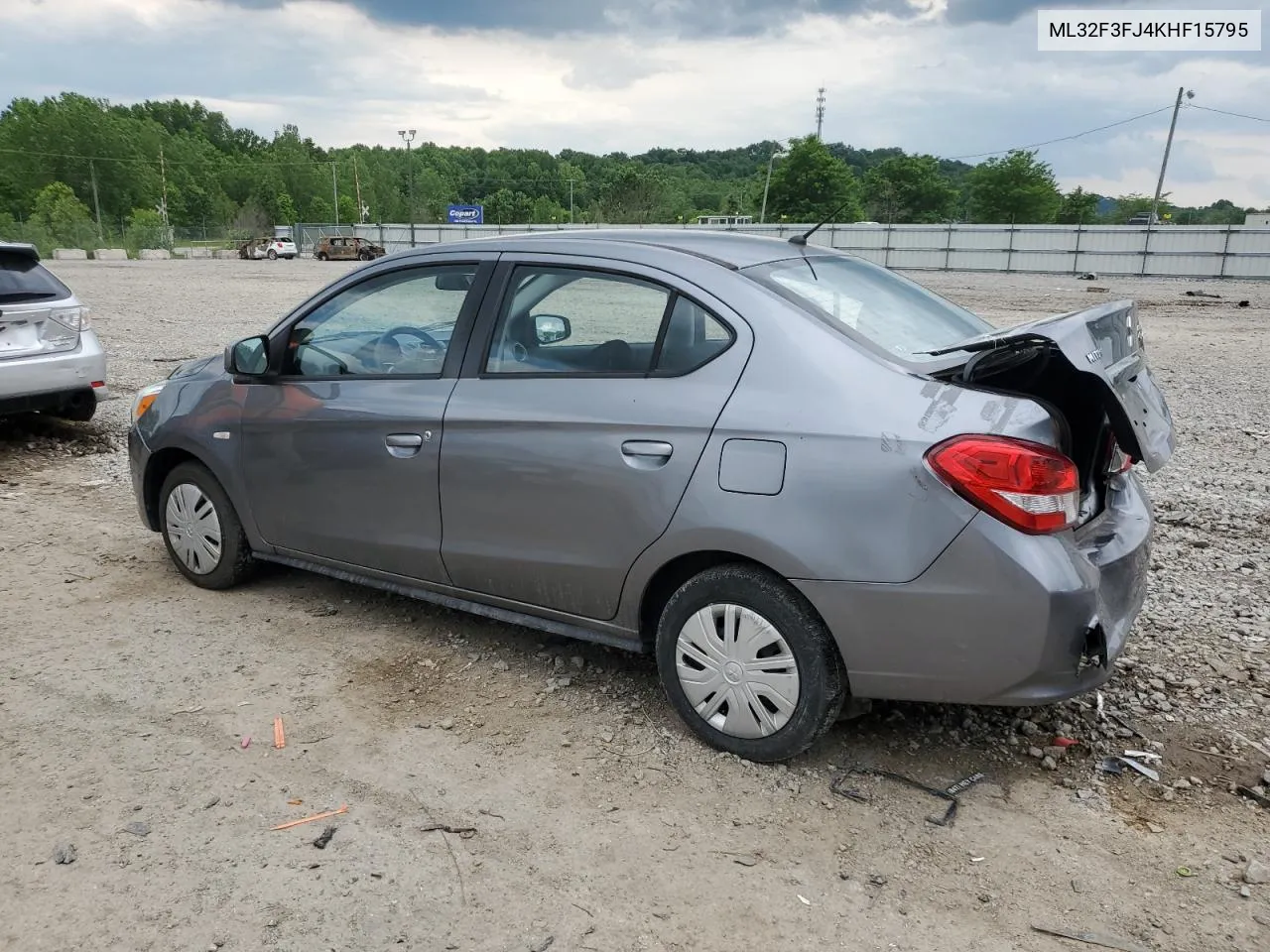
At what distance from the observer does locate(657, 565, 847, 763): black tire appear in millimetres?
2926

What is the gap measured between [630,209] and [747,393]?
72.5 m

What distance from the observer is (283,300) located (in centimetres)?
2200

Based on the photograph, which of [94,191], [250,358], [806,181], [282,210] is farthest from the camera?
[282,210]

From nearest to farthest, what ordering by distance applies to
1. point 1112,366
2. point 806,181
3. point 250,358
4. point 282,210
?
point 1112,366 < point 250,358 < point 806,181 < point 282,210

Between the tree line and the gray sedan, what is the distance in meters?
46.4

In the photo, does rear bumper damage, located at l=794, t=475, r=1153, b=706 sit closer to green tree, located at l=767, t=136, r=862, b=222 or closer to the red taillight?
the red taillight

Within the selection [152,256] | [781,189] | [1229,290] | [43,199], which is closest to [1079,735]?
[1229,290]

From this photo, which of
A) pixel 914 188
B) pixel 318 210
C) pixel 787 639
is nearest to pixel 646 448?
pixel 787 639

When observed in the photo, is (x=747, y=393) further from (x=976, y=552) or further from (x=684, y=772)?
(x=684, y=772)

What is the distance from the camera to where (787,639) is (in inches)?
116

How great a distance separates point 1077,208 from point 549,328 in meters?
84.6

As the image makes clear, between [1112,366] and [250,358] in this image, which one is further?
[250,358]

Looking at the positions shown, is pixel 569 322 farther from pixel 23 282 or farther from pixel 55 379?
pixel 23 282

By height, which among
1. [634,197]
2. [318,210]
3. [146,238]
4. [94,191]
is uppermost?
[94,191]
